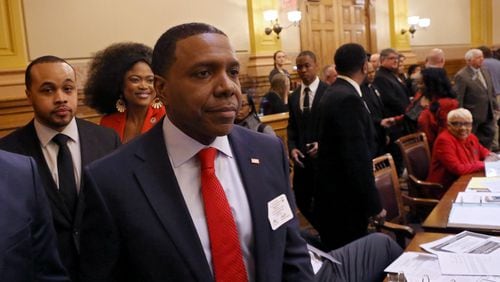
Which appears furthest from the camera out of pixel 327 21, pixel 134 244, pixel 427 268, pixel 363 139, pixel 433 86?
pixel 327 21

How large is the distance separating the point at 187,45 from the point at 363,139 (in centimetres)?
179

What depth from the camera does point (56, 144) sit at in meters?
2.04

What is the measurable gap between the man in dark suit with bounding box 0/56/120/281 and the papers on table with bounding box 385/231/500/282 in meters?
1.16

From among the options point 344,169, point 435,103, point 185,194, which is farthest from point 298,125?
point 185,194

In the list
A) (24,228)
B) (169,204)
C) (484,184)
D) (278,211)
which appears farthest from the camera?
(484,184)

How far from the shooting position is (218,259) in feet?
4.03

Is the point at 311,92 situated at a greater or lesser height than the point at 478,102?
greater

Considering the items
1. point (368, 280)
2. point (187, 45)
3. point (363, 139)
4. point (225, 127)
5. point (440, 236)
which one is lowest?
point (368, 280)

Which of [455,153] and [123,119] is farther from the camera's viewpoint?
[455,153]

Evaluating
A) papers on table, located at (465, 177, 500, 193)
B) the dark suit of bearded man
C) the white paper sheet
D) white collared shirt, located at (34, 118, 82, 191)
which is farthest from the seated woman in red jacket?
white collared shirt, located at (34, 118, 82, 191)

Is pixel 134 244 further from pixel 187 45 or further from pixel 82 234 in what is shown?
pixel 187 45

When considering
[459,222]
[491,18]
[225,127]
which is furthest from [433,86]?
[491,18]

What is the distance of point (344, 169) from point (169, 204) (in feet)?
6.02

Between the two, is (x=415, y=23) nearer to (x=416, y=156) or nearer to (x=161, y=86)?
(x=416, y=156)
